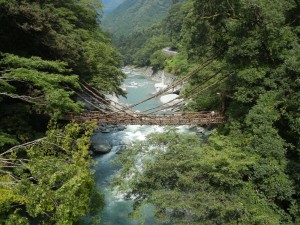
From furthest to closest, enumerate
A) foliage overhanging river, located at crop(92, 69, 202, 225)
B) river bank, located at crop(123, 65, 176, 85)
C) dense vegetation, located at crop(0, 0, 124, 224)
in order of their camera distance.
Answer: river bank, located at crop(123, 65, 176, 85)
foliage overhanging river, located at crop(92, 69, 202, 225)
dense vegetation, located at crop(0, 0, 124, 224)

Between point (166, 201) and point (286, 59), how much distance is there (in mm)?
5448

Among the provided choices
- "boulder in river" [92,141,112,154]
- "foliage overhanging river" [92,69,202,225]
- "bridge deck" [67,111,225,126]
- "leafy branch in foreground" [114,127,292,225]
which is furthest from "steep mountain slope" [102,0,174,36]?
"leafy branch in foreground" [114,127,292,225]

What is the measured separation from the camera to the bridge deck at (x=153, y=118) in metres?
10.5

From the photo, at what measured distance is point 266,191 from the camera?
7516 millimetres

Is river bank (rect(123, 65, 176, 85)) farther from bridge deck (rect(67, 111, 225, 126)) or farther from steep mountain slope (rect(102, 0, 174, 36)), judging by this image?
steep mountain slope (rect(102, 0, 174, 36))

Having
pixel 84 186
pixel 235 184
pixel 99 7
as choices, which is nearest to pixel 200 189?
pixel 235 184

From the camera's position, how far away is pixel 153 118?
10.7m

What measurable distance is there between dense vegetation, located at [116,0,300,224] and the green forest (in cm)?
3

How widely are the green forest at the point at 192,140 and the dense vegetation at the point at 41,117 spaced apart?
4cm

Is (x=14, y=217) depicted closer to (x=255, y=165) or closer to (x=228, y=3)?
(x=255, y=165)

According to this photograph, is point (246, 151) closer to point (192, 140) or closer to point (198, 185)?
point (192, 140)

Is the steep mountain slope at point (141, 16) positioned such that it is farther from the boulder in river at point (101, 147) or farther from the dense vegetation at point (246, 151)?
the dense vegetation at point (246, 151)

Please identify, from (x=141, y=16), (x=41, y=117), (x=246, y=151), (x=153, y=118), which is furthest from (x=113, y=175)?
(x=141, y=16)

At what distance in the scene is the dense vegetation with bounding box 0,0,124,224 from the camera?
16.0 ft
